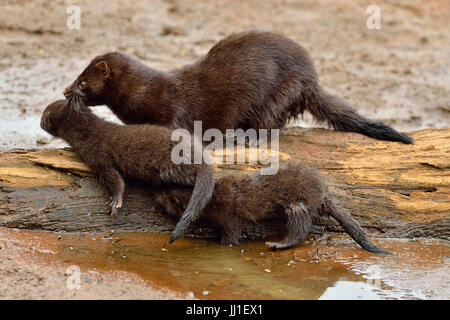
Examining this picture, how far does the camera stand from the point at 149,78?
18.9 feet

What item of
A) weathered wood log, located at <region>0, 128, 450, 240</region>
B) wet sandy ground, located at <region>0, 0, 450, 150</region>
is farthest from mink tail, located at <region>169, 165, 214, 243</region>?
wet sandy ground, located at <region>0, 0, 450, 150</region>

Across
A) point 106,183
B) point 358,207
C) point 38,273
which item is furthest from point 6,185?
point 358,207

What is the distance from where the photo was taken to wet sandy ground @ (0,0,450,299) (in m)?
4.13

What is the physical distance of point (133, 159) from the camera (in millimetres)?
4953

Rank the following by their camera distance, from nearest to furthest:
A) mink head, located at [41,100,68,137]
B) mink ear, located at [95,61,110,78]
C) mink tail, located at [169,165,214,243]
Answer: mink tail, located at [169,165,214,243] → mink head, located at [41,100,68,137] → mink ear, located at [95,61,110,78]

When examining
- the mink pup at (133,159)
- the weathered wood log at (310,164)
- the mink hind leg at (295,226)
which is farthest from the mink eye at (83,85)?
the mink hind leg at (295,226)

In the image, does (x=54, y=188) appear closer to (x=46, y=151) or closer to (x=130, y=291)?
(x=46, y=151)

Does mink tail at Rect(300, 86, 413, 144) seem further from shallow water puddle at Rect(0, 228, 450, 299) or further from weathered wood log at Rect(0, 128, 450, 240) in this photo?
shallow water puddle at Rect(0, 228, 450, 299)

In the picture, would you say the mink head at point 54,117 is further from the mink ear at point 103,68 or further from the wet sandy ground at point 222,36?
the wet sandy ground at point 222,36

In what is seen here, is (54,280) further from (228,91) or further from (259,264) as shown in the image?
(228,91)

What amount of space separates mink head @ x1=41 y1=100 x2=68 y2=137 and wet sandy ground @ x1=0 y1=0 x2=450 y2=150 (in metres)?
1.57

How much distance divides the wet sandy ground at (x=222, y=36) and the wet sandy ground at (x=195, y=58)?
0.07ft

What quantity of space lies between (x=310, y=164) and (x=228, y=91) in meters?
1.15

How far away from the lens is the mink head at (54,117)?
5473 mm
